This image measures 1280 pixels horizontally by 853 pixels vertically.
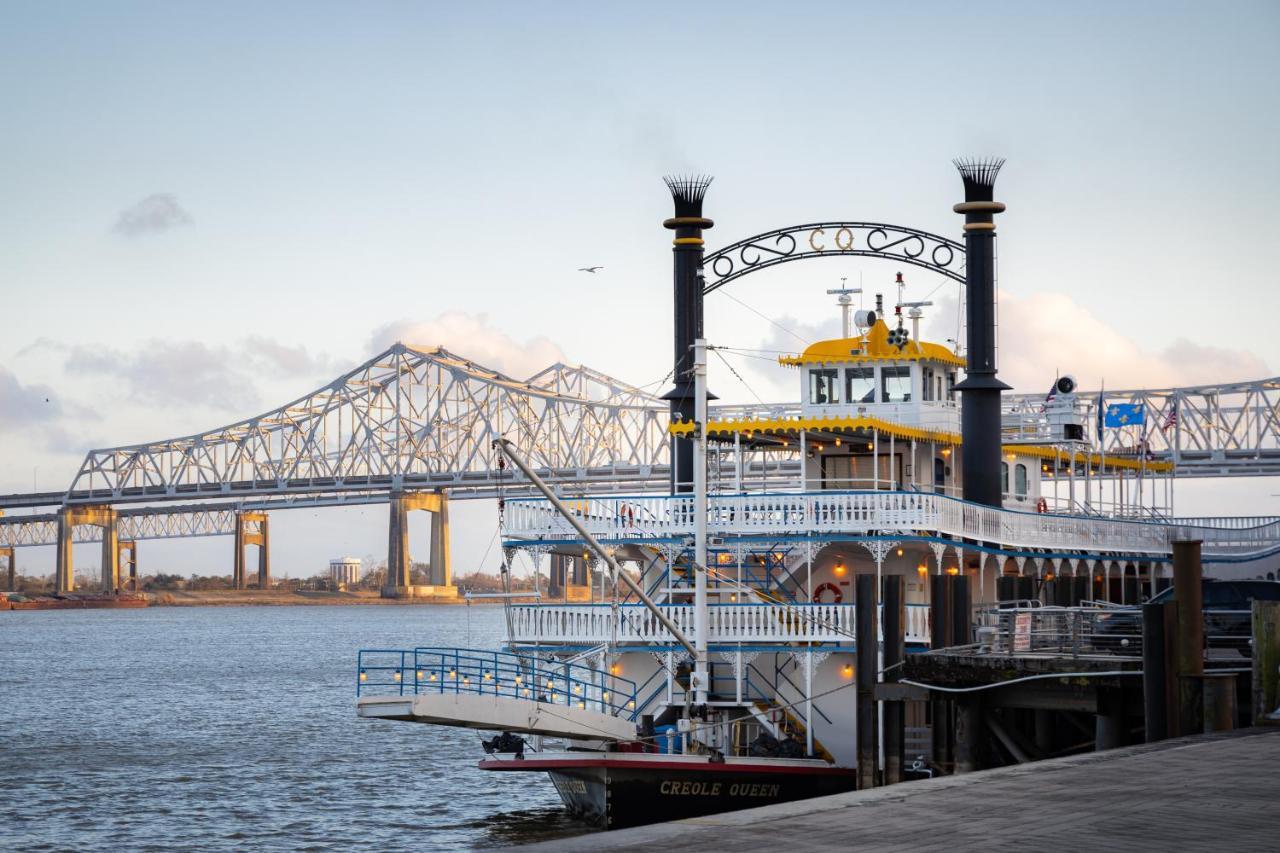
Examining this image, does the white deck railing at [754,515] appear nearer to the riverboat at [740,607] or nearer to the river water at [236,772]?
the riverboat at [740,607]

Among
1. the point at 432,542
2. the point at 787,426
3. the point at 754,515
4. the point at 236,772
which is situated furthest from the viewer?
the point at 432,542

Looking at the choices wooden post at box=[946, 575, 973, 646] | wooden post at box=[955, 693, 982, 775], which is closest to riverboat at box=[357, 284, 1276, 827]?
wooden post at box=[946, 575, 973, 646]

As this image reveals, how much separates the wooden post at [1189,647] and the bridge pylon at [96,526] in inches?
6892

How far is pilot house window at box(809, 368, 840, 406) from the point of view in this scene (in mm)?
31469

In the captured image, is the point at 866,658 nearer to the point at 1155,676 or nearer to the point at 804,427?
the point at 1155,676

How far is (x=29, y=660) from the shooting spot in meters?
90.7

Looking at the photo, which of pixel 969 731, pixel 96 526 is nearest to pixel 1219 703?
pixel 969 731

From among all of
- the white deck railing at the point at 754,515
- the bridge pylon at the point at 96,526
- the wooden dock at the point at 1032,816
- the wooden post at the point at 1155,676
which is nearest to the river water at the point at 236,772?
the white deck railing at the point at 754,515

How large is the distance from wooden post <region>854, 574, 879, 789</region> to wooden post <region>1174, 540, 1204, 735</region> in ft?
15.4

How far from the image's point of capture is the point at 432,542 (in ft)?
528

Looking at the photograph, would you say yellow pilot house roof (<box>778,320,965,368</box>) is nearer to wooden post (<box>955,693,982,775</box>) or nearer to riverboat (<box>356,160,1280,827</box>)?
riverboat (<box>356,160,1280,827</box>)

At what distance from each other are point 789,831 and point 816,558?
53.6 ft

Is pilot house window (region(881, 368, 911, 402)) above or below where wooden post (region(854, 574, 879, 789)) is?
above

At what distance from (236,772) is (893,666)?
1930 cm
